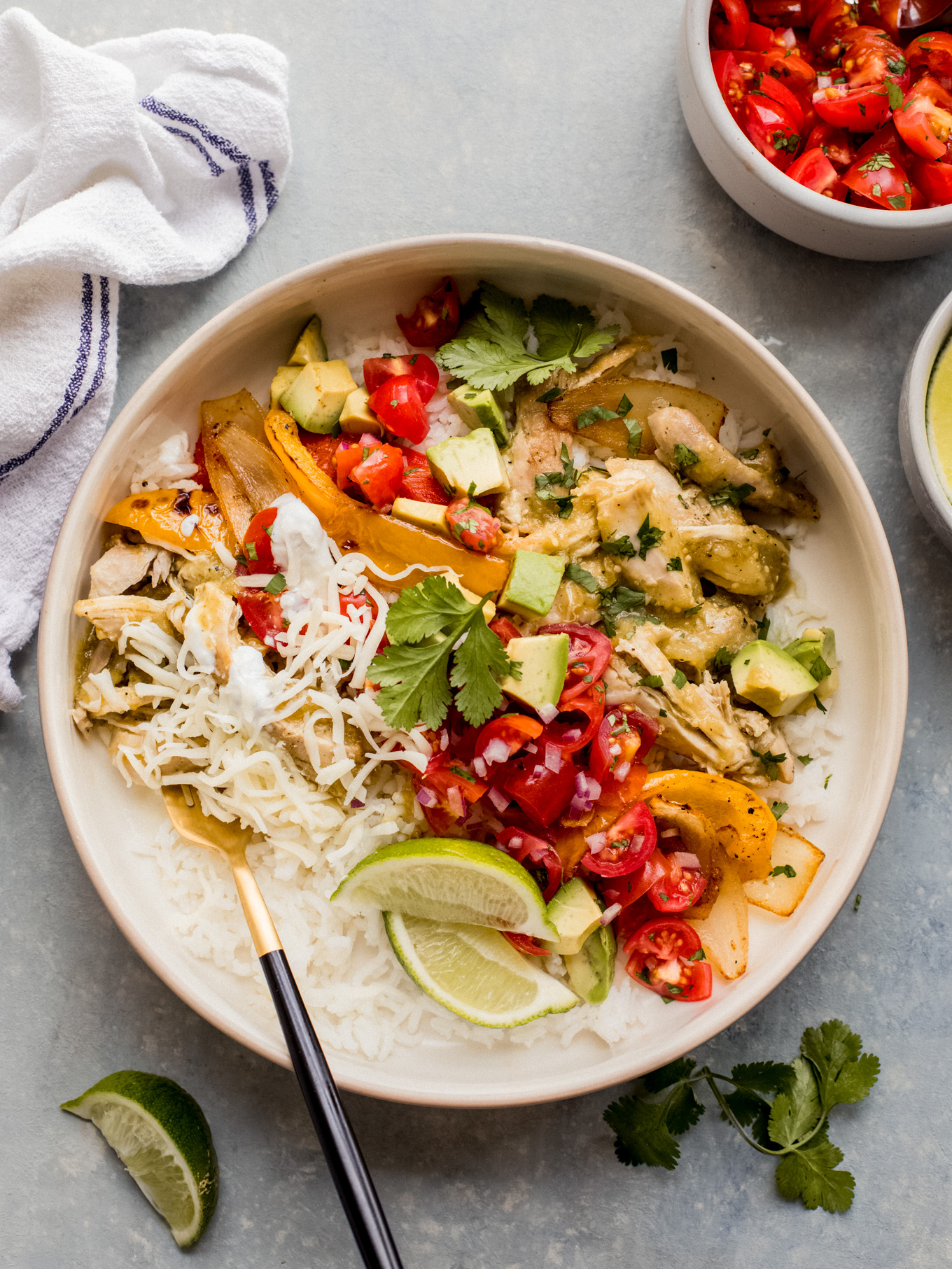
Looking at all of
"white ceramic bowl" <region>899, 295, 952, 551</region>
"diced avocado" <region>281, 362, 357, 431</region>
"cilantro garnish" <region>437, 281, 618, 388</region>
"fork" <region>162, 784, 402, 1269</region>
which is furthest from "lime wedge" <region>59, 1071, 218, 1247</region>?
"white ceramic bowl" <region>899, 295, 952, 551</region>

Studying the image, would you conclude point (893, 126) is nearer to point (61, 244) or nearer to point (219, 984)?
point (61, 244)

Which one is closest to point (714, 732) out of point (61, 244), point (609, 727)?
point (609, 727)

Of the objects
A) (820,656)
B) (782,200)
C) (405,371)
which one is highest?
(782,200)

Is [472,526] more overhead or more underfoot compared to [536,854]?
more overhead

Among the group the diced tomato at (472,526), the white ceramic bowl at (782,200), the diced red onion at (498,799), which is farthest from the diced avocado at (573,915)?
the white ceramic bowl at (782,200)

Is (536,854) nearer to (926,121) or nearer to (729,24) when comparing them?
(926,121)

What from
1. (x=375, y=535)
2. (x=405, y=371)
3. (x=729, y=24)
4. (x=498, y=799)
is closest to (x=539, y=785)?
(x=498, y=799)

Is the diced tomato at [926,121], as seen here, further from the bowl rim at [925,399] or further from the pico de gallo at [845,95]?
the bowl rim at [925,399]

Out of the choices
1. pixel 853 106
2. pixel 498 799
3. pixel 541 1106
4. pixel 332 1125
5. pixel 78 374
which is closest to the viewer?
pixel 332 1125
